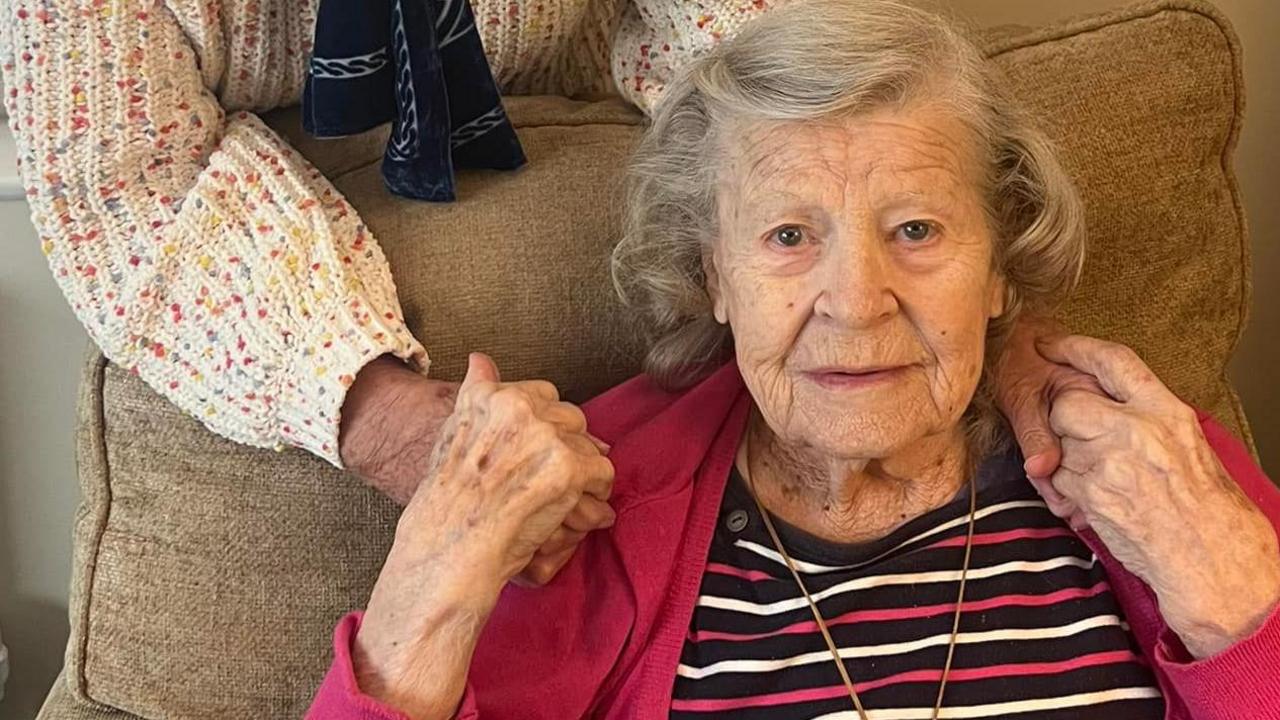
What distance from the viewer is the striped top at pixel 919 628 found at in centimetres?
121

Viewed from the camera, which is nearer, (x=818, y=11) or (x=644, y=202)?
(x=818, y=11)

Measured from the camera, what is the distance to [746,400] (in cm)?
142

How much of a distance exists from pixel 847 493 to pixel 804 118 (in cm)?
37

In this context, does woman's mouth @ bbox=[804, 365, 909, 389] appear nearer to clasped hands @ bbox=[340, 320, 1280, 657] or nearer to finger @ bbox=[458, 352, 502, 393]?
clasped hands @ bbox=[340, 320, 1280, 657]

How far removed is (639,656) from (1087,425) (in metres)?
0.47

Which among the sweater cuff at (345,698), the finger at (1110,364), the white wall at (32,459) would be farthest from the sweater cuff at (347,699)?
the white wall at (32,459)

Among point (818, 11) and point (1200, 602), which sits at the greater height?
point (818, 11)

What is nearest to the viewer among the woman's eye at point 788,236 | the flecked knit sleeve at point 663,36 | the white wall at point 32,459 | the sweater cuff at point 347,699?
the sweater cuff at point 347,699

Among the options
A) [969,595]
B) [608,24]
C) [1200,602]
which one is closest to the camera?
[1200,602]

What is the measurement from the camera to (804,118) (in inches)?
46.6

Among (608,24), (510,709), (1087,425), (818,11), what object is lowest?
(510,709)

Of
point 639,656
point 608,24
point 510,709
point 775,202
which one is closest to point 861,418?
point 775,202

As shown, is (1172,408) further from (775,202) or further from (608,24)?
(608,24)

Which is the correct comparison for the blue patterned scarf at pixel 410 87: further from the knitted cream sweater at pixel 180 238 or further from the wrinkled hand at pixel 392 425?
the wrinkled hand at pixel 392 425
